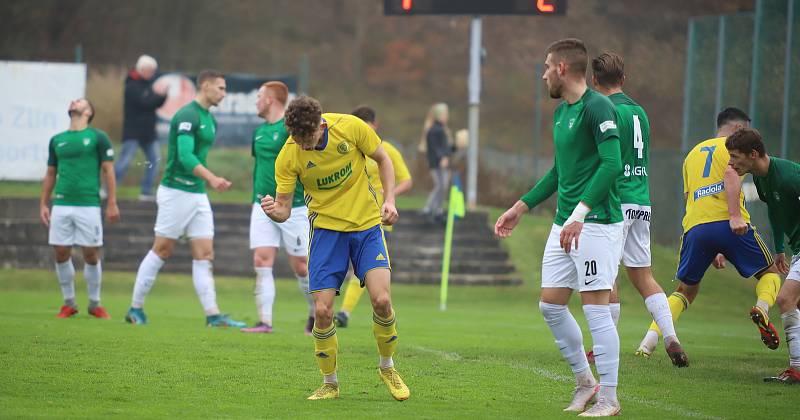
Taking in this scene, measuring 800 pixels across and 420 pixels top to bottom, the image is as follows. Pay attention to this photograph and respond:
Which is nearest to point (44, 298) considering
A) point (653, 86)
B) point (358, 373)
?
point (358, 373)

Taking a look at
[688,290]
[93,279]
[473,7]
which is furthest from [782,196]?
[473,7]

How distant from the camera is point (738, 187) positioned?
9.96 meters

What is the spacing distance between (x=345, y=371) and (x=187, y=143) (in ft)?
12.9

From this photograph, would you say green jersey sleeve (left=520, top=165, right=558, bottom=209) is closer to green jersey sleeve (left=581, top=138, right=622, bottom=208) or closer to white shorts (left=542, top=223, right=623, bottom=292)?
white shorts (left=542, top=223, right=623, bottom=292)

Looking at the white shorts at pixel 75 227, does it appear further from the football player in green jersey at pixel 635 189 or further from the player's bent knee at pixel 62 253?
the football player in green jersey at pixel 635 189

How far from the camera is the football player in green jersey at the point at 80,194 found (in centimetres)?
1362

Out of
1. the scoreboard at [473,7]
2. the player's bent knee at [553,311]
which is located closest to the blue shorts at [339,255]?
the player's bent knee at [553,311]

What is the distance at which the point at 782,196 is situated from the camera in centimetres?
934

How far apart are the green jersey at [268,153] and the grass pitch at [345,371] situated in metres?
1.48

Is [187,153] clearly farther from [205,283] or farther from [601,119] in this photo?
[601,119]

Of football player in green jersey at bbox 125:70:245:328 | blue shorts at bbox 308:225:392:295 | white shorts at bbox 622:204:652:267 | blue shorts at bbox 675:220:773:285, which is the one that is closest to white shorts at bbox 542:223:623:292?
blue shorts at bbox 308:225:392:295

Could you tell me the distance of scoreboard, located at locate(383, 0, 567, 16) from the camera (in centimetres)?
1945

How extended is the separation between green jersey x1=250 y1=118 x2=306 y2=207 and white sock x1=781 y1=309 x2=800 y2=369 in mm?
5025

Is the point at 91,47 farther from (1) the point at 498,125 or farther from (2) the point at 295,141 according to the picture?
(2) the point at 295,141
